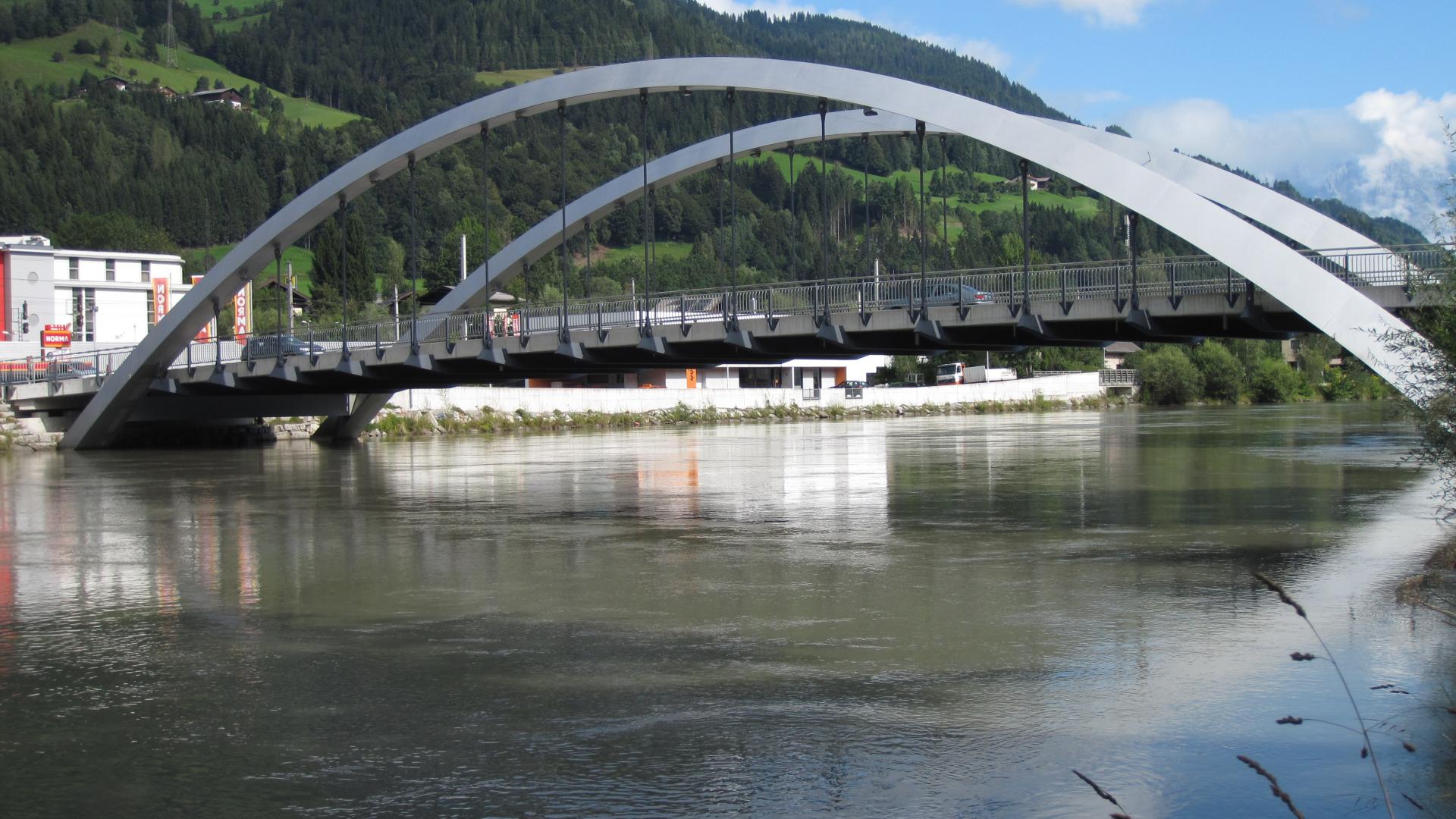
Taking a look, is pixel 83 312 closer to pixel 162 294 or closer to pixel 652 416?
pixel 162 294

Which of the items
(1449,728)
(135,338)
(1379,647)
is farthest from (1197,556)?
(135,338)

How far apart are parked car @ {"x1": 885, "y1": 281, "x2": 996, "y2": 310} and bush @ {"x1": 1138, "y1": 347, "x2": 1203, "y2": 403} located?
62.6 meters

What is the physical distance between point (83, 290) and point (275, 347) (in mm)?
51195

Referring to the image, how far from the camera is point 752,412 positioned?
73562 mm

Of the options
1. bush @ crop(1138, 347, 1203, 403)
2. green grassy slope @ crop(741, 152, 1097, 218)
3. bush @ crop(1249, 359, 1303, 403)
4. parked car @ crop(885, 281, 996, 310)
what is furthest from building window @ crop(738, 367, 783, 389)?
parked car @ crop(885, 281, 996, 310)

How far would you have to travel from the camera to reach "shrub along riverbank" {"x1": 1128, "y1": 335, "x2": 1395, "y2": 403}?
303 ft

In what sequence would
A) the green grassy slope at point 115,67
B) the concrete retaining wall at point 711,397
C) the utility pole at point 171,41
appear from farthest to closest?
1. the utility pole at point 171,41
2. the green grassy slope at point 115,67
3. the concrete retaining wall at point 711,397

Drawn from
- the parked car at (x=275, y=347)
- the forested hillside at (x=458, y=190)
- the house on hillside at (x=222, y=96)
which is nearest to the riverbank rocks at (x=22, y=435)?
the parked car at (x=275, y=347)

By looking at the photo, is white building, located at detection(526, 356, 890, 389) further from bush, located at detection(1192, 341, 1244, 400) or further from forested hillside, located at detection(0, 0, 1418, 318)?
bush, located at detection(1192, 341, 1244, 400)

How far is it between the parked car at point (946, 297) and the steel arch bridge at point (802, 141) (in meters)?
2.26

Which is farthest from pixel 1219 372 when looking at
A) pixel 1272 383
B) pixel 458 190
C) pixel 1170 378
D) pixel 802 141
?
pixel 458 190

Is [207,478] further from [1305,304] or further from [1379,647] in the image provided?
[1379,647]

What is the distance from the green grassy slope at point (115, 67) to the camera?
563ft

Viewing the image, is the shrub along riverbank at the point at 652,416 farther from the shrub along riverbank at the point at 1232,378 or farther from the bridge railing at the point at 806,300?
the bridge railing at the point at 806,300
